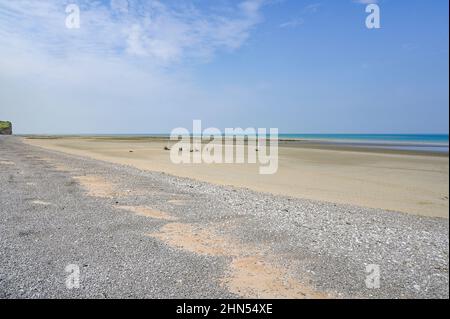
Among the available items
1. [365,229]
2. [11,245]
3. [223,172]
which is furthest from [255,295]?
[223,172]

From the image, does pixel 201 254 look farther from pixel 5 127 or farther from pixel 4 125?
pixel 4 125

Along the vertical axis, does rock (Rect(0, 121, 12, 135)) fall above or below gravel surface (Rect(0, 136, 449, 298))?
above

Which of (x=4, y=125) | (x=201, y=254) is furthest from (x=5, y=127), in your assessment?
(x=201, y=254)

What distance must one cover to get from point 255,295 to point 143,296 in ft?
6.23

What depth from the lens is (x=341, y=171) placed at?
23.2 meters

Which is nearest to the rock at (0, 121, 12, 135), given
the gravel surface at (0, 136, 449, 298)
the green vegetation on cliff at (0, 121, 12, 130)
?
the green vegetation on cliff at (0, 121, 12, 130)

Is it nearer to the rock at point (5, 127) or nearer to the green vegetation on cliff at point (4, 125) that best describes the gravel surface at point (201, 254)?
the rock at point (5, 127)

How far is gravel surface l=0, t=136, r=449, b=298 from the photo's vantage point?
17.5 ft

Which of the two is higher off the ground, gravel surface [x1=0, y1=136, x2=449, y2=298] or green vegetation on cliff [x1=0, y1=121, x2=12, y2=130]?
green vegetation on cliff [x1=0, y1=121, x2=12, y2=130]

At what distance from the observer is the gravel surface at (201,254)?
5.34m

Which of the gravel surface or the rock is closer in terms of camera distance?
the gravel surface

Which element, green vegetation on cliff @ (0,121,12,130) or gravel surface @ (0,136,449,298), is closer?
gravel surface @ (0,136,449,298)

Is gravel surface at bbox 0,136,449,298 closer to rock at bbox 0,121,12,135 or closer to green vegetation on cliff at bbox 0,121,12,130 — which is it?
rock at bbox 0,121,12,135

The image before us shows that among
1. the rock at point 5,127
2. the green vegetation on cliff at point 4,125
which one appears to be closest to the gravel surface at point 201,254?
the rock at point 5,127
